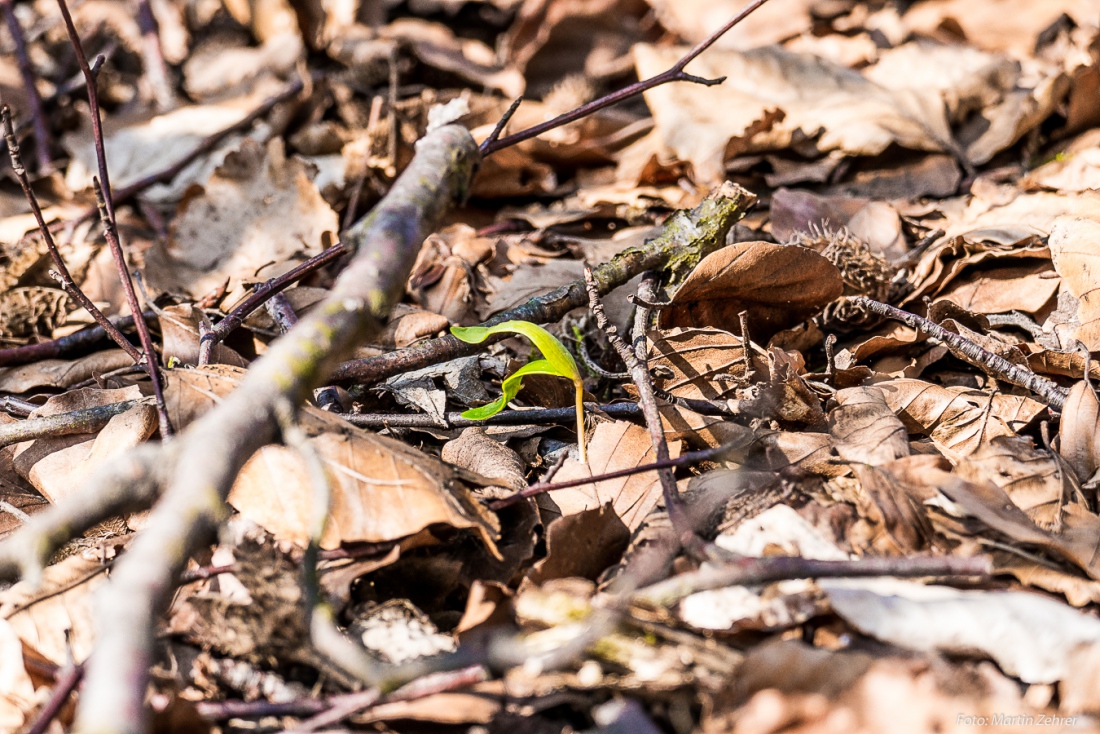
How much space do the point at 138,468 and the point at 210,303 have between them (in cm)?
129

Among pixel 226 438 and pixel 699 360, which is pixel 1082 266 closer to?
pixel 699 360

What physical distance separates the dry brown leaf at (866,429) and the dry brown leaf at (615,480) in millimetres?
316

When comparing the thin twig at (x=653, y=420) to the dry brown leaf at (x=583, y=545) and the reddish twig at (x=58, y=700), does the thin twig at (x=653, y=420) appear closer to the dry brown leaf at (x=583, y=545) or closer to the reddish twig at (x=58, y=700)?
the dry brown leaf at (x=583, y=545)

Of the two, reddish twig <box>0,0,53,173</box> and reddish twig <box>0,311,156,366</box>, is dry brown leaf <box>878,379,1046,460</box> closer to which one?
reddish twig <box>0,311,156,366</box>

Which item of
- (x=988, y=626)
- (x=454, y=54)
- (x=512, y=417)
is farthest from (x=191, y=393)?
(x=454, y=54)

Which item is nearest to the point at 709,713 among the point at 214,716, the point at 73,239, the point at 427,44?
the point at 214,716

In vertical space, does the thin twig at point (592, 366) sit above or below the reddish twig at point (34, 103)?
below

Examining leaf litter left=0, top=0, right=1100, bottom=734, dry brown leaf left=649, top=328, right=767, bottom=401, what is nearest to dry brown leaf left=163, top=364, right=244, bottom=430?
leaf litter left=0, top=0, right=1100, bottom=734

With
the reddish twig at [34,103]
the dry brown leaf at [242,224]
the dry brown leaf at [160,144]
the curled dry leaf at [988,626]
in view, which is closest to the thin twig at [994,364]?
the curled dry leaf at [988,626]

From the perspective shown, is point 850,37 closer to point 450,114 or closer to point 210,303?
point 450,114

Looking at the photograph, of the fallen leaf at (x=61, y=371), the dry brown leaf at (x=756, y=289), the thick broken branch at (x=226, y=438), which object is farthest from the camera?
the fallen leaf at (x=61, y=371)

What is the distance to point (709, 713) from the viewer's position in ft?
3.33

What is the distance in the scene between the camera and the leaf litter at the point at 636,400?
1.10 meters

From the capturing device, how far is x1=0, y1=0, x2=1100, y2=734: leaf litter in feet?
3.59
